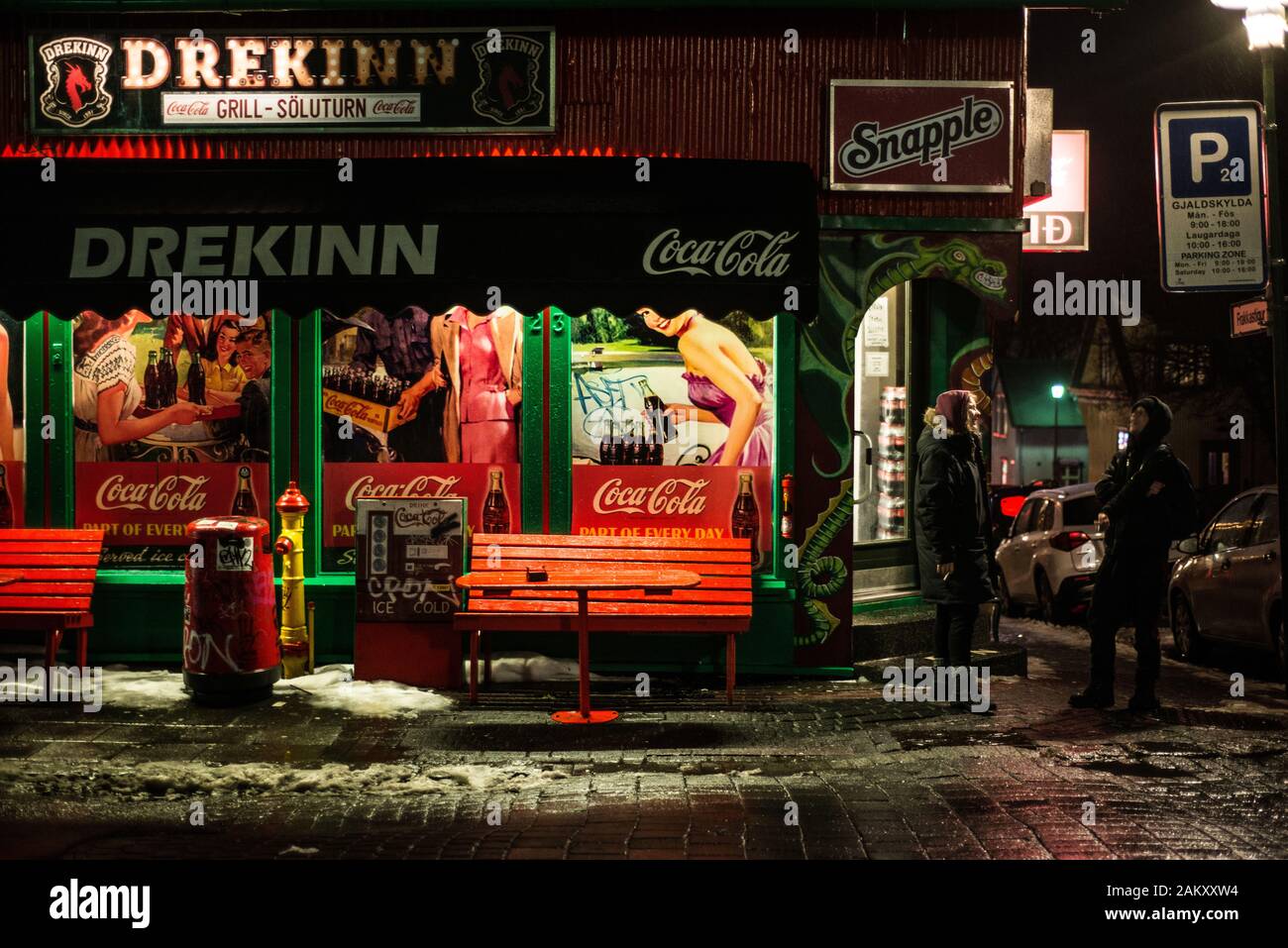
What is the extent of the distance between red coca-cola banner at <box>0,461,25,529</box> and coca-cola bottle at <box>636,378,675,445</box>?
4.87 m

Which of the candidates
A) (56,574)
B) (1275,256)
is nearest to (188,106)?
(56,574)

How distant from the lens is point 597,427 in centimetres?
1026

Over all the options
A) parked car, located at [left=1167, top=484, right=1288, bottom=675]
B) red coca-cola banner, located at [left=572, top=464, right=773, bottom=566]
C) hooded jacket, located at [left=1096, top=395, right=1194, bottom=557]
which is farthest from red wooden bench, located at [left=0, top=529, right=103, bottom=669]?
parked car, located at [left=1167, top=484, right=1288, bottom=675]

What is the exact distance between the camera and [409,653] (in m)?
9.49

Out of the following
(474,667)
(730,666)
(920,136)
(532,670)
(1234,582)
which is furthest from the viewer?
(1234,582)

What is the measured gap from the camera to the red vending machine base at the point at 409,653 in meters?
9.47

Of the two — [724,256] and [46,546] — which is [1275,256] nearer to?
[724,256]

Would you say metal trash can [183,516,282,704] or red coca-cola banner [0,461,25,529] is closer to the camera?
metal trash can [183,516,282,704]

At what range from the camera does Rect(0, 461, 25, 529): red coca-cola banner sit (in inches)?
410

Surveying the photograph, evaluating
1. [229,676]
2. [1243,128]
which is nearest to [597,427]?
[229,676]

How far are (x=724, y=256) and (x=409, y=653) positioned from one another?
3537mm

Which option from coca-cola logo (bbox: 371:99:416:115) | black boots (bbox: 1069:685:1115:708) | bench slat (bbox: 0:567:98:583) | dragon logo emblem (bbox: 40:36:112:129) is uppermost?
dragon logo emblem (bbox: 40:36:112:129)

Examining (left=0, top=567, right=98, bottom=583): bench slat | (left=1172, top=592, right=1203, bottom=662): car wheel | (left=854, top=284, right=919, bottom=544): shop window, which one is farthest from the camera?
(left=1172, top=592, right=1203, bottom=662): car wheel

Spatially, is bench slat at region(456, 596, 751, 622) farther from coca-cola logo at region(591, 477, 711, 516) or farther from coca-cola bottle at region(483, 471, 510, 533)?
coca-cola logo at region(591, 477, 711, 516)
